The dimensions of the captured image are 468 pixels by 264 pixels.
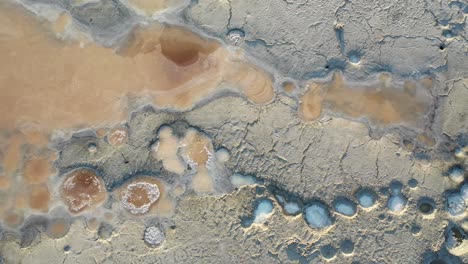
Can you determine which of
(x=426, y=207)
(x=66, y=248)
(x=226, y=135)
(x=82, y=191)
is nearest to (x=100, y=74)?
(x=82, y=191)

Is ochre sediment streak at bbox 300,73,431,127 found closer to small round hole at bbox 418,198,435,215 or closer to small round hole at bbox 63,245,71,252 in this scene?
small round hole at bbox 418,198,435,215

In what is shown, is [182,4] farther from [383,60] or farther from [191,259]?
[191,259]

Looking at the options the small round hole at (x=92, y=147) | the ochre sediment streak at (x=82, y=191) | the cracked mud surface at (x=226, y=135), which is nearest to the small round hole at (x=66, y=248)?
the cracked mud surface at (x=226, y=135)

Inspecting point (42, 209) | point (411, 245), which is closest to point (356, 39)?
point (411, 245)

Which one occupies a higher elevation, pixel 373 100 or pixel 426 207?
pixel 373 100

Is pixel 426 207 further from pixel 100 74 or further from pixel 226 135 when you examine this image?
pixel 100 74

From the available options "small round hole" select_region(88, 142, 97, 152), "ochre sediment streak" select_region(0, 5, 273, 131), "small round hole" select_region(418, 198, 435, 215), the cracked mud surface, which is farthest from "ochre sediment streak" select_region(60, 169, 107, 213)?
"small round hole" select_region(418, 198, 435, 215)

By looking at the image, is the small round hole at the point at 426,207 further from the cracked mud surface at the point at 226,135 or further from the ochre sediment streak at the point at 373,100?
the ochre sediment streak at the point at 373,100
